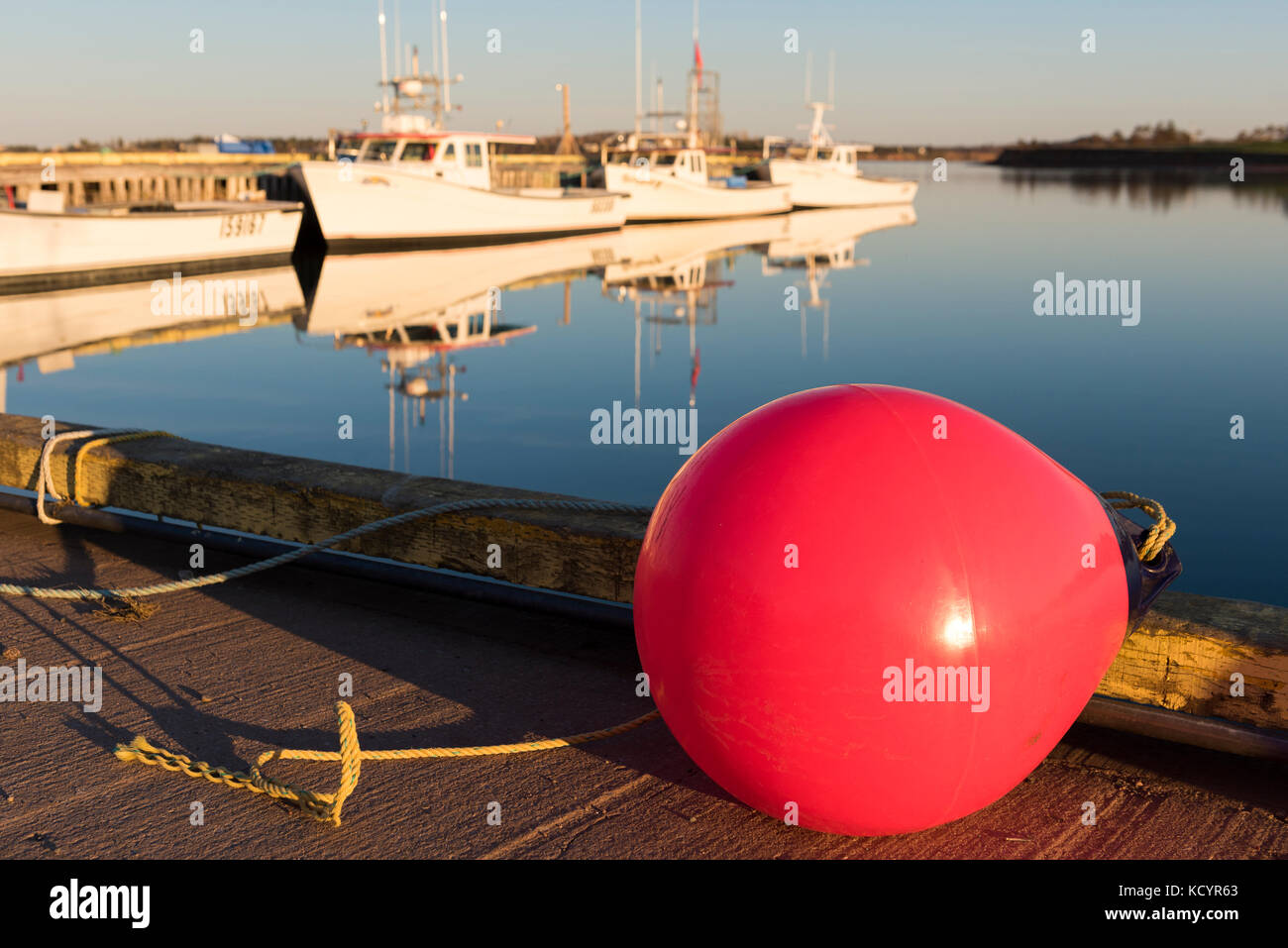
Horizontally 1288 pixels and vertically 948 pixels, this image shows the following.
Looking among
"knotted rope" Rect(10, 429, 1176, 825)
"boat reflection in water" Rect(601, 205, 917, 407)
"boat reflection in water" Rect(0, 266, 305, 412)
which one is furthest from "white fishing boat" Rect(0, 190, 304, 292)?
"knotted rope" Rect(10, 429, 1176, 825)

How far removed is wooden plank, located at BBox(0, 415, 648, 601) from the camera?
3.98m

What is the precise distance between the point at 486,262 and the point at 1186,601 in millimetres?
26762

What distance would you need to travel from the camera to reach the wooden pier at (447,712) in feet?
9.37

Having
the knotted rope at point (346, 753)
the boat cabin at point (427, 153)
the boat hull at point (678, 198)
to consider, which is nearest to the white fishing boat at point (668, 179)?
the boat hull at point (678, 198)

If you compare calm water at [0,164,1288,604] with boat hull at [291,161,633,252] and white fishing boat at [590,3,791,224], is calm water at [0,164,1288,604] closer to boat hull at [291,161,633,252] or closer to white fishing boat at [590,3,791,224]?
boat hull at [291,161,633,252]

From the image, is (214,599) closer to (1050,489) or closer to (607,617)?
(607,617)

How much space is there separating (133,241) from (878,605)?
23573 millimetres

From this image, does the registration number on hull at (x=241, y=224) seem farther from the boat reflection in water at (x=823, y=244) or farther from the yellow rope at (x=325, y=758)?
the yellow rope at (x=325, y=758)
